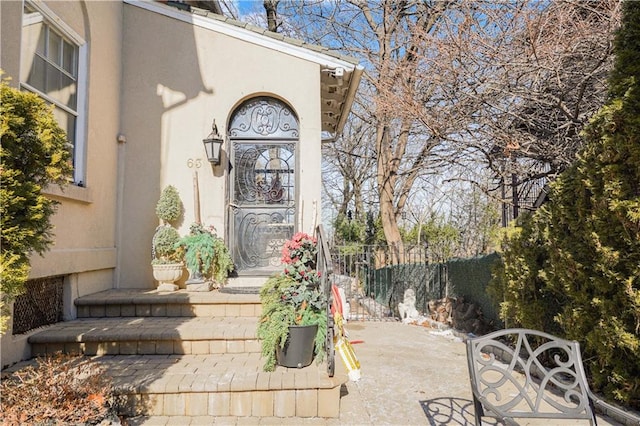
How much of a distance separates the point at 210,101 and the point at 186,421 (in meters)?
4.18

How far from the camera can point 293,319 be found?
3.32m

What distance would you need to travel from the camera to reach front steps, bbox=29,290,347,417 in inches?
118

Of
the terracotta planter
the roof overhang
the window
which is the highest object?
the roof overhang

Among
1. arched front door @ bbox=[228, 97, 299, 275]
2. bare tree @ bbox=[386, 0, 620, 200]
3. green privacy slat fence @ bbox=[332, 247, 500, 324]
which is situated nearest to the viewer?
bare tree @ bbox=[386, 0, 620, 200]

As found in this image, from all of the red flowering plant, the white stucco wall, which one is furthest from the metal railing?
the white stucco wall

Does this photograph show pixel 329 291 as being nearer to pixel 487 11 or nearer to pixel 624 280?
pixel 624 280

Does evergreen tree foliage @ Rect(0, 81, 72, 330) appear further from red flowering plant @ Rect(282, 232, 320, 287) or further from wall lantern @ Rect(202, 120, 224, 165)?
wall lantern @ Rect(202, 120, 224, 165)

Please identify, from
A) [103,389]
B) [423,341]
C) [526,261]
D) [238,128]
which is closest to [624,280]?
[526,261]

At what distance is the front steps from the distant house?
108 cm

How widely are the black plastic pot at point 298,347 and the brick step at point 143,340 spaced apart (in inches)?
19.6

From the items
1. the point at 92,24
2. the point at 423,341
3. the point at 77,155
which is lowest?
the point at 423,341

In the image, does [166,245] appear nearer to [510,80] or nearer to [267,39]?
[267,39]

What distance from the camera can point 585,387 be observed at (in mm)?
2150

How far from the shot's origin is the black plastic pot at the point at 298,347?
10.8 ft
